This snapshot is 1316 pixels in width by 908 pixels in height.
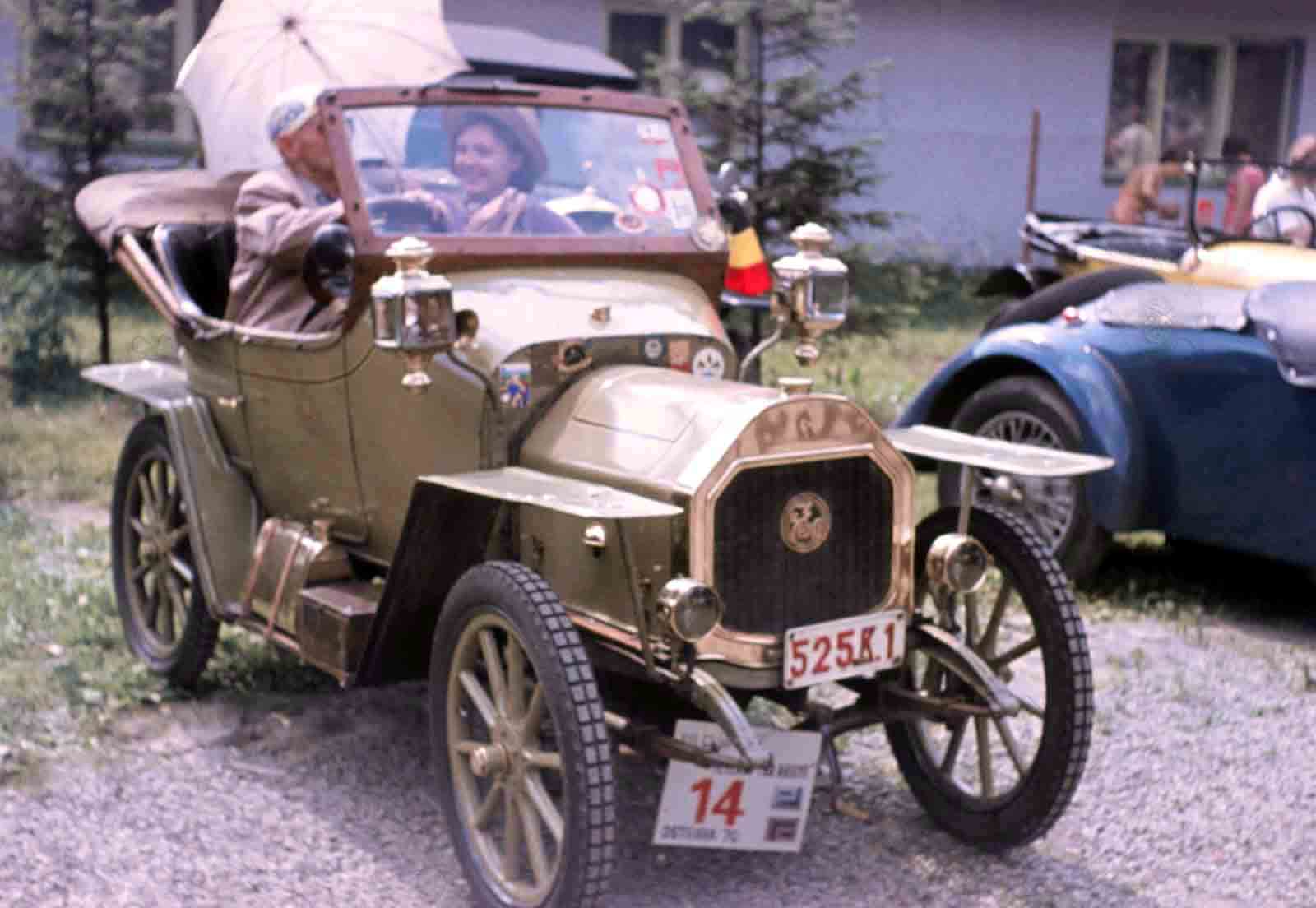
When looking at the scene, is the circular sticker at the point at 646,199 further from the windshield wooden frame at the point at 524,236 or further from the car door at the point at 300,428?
the car door at the point at 300,428

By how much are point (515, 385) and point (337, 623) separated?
30.4 inches

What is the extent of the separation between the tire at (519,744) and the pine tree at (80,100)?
7.32 meters

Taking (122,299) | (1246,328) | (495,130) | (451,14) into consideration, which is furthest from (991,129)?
(495,130)

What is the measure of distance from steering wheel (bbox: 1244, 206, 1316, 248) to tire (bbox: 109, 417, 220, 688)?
479 centimetres

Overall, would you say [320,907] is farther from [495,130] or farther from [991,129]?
[991,129]

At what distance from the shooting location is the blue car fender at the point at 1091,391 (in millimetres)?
5703

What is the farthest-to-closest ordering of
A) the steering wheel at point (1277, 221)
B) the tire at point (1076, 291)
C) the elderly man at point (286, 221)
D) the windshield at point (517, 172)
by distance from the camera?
the steering wheel at point (1277, 221), the tire at point (1076, 291), the elderly man at point (286, 221), the windshield at point (517, 172)

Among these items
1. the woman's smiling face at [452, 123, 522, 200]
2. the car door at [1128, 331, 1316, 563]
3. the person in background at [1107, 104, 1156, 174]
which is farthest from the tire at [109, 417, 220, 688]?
the person in background at [1107, 104, 1156, 174]

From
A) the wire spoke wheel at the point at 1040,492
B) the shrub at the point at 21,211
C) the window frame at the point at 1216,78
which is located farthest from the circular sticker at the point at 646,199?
the window frame at the point at 1216,78

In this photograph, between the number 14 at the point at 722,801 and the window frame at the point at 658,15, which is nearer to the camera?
the number 14 at the point at 722,801

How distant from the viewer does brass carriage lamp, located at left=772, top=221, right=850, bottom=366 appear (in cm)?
389

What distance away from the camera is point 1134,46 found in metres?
17.6

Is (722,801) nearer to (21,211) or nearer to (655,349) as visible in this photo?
(655,349)

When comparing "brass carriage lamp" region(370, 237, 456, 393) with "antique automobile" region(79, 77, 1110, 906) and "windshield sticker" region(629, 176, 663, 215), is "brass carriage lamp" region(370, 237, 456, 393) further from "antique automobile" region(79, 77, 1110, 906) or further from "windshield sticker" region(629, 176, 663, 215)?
"windshield sticker" region(629, 176, 663, 215)
